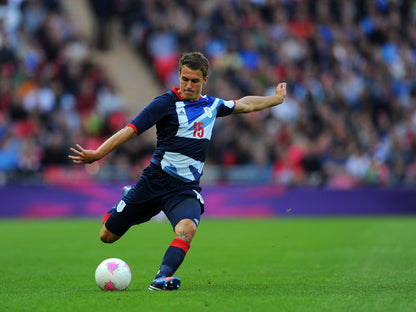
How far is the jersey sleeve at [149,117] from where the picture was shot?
757cm

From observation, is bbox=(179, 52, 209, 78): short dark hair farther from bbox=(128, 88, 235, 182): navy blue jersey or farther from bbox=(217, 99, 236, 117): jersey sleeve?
bbox=(217, 99, 236, 117): jersey sleeve

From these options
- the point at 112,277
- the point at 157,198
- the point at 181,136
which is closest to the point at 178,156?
the point at 181,136

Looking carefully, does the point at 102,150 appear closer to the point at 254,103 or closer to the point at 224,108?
the point at 224,108

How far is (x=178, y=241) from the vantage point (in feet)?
24.9

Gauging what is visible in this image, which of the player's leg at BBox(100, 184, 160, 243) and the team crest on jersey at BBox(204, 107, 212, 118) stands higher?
the team crest on jersey at BBox(204, 107, 212, 118)

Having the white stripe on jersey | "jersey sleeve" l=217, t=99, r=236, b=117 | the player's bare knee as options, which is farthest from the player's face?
the player's bare knee

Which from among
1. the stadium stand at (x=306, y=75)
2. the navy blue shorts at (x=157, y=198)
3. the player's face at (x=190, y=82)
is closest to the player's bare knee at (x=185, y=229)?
the navy blue shorts at (x=157, y=198)

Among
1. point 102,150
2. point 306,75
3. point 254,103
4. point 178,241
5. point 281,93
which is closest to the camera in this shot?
point 102,150

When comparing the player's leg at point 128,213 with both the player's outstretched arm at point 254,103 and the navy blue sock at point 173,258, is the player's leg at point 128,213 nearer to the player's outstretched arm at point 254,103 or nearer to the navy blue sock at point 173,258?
the navy blue sock at point 173,258

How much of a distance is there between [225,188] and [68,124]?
503cm

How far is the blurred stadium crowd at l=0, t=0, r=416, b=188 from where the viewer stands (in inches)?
861

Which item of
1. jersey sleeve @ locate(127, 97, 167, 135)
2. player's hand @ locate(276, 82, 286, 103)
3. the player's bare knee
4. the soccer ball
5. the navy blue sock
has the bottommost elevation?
the soccer ball

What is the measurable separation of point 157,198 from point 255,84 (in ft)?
52.5

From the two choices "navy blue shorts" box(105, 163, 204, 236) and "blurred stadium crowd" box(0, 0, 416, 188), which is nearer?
"navy blue shorts" box(105, 163, 204, 236)
